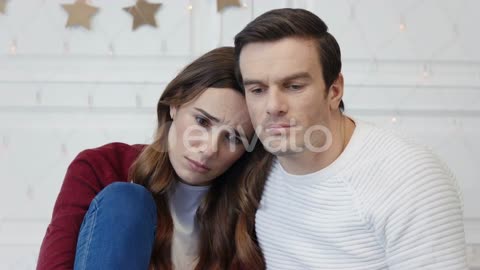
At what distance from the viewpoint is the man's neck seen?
870mm

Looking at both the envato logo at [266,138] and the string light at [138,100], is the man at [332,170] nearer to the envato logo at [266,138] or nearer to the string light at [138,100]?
the envato logo at [266,138]

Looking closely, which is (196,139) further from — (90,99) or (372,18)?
(372,18)

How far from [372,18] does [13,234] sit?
120cm

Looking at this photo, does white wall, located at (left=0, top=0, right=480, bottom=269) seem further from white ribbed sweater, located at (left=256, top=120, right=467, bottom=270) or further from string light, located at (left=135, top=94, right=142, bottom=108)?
white ribbed sweater, located at (left=256, top=120, right=467, bottom=270)

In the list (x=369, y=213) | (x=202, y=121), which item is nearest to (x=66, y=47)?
(x=202, y=121)

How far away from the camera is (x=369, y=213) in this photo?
0.80m

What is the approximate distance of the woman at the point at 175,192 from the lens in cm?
88

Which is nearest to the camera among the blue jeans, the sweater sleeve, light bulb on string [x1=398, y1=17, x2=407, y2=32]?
the sweater sleeve

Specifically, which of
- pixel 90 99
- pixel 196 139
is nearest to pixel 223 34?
pixel 90 99

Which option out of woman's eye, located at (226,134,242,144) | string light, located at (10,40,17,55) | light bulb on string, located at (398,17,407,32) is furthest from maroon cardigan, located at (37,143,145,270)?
light bulb on string, located at (398,17,407,32)

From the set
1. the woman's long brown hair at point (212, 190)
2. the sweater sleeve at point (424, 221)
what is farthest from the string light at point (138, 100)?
the sweater sleeve at point (424, 221)

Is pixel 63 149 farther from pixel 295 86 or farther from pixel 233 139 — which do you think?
pixel 295 86

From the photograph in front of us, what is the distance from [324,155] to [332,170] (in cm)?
3

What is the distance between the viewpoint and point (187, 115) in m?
1.00
